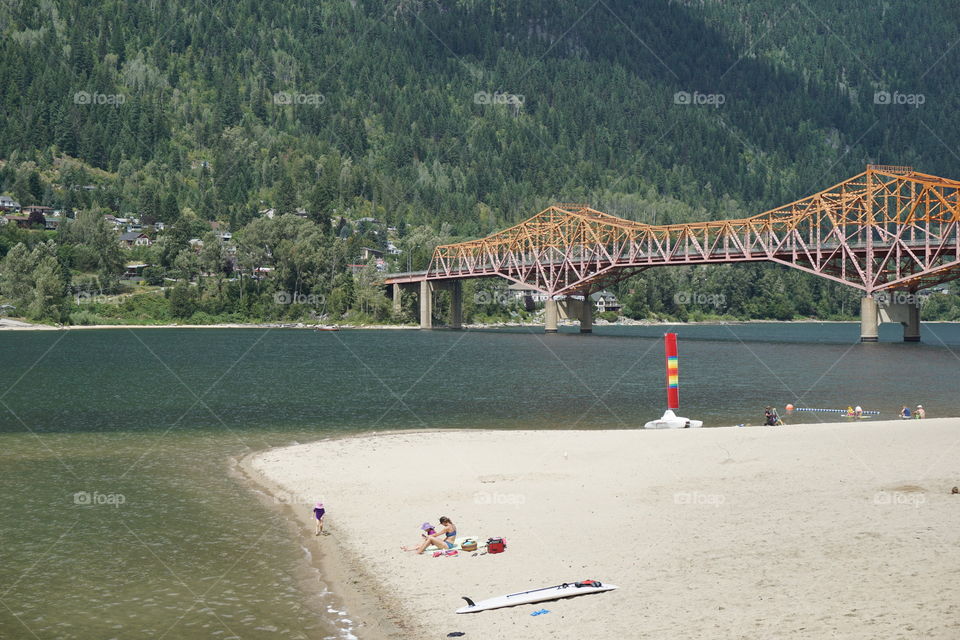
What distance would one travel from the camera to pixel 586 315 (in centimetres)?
17975

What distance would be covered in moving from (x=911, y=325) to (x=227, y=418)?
4588 inches

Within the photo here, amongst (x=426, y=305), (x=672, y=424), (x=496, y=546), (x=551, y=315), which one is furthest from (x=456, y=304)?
(x=496, y=546)

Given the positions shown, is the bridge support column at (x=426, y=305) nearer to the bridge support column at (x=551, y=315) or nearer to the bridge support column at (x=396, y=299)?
the bridge support column at (x=396, y=299)

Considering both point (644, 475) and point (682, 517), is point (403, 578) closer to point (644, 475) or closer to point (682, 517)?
point (682, 517)

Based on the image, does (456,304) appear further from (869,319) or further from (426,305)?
(869,319)

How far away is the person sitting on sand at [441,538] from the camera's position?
2153 centimetres

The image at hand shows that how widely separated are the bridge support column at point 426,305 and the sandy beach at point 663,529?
505ft

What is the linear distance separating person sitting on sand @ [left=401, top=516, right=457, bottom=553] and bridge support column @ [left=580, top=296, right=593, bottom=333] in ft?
515

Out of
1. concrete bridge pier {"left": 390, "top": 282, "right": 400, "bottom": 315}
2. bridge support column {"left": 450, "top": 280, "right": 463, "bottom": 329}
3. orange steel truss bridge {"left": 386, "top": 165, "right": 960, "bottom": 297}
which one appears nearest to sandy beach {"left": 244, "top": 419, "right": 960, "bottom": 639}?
orange steel truss bridge {"left": 386, "top": 165, "right": 960, "bottom": 297}

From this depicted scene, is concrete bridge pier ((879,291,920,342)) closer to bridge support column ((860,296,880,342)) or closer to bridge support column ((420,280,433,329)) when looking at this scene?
bridge support column ((860,296,880,342))

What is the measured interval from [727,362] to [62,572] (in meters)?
81.5

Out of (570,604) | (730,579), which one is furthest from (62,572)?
(730,579)

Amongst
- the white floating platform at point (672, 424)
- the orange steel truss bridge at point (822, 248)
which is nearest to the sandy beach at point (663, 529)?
the white floating platform at point (672, 424)

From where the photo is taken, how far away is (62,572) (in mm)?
20812
